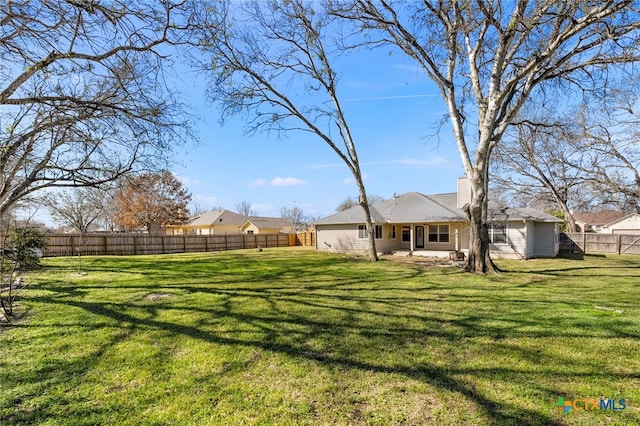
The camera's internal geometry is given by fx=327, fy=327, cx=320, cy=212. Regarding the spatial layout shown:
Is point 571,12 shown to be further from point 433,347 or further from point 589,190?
point 589,190

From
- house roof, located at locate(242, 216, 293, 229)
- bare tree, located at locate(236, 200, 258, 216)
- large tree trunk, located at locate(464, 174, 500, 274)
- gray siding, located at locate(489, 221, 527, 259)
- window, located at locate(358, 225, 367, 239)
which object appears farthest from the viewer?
bare tree, located at locate(236, 200, 258, 216)

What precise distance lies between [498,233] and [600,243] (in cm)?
871

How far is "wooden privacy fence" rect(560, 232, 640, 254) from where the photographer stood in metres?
18.9

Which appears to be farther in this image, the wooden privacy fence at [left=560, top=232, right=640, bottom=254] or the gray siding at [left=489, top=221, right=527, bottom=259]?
the wooden privacy fence at [left=560, top=232, right=640, bottom=254]

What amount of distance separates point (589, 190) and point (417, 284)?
61.1 feet

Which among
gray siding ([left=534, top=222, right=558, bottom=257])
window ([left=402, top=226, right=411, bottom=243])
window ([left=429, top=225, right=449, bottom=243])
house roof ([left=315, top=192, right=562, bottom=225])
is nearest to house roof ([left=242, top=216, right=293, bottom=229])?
house roof ([left=315, top=192, right=562, bottom=225])

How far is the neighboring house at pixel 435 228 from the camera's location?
1655 centimetres

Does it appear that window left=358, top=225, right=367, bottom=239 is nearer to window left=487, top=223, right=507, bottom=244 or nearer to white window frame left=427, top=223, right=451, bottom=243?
white window frame left=427, top=223, right=451, bottom=243

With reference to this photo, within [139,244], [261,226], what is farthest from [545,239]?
[261,226]

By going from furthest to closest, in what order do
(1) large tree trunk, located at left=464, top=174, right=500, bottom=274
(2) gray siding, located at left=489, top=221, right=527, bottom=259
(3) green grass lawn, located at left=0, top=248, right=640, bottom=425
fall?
(2) gray siding, located at left=489, top=221, right=527, bottom=259
(1) large tree trunk, located at left=464, top=174, right=500, bottom=274
(3) green grass lawn, located at left=0, top=248, right=640, bottom=425

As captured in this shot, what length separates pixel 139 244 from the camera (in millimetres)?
21062

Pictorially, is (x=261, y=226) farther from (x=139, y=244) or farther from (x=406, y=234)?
(x=406, y=234)

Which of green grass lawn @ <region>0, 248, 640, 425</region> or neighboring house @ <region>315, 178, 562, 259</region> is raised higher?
neighboring house @ <region>315, 178, 562, 259</region>

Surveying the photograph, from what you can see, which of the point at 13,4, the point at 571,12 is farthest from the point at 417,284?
the point at 13,4
